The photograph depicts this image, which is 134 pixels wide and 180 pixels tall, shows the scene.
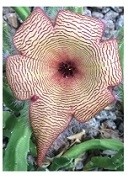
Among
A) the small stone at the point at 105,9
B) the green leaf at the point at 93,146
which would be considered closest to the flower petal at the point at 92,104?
the green leaf at the point at 93,146

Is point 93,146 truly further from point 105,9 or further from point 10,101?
point 105,9

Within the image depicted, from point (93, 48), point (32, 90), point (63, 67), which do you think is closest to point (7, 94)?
point (32, 90)

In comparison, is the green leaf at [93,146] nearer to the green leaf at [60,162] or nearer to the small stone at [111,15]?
the green leaf at [60,162]

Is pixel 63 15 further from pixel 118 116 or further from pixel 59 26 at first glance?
pixel 118 116

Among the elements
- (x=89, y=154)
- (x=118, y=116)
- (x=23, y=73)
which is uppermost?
(x=23, y=73)
